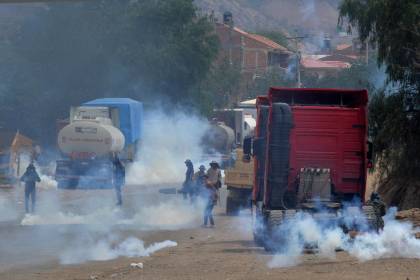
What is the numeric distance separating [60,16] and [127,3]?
5.97m

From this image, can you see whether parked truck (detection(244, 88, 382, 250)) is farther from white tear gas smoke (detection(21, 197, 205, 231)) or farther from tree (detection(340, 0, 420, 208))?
white tear gas smoke (detection(21, 197, 205, 231))

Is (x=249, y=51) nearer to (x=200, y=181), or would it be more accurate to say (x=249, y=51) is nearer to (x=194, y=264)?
(x=200, y=181)

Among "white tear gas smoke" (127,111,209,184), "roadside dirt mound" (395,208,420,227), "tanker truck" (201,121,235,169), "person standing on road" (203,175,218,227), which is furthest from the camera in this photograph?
"tanker truck" (201,121,235,169)

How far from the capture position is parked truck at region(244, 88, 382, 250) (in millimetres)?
17891

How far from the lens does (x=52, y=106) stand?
206 ft

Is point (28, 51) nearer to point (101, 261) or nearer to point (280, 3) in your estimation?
point (101, 261)

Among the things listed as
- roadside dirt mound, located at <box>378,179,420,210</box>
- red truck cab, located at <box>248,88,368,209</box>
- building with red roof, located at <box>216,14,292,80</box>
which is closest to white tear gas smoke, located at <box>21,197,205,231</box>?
roadside dirt mound, located at <box>378,179,420,210</box>

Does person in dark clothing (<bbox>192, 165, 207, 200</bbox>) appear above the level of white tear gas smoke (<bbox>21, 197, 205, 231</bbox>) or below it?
above

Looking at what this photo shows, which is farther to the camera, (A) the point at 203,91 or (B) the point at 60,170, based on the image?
(A) the point at 203,91

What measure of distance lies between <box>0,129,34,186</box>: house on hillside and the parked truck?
69.3 feet

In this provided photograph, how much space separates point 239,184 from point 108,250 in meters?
9.21

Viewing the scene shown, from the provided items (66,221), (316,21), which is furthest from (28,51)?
(316,21)

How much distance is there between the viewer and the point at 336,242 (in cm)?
1703

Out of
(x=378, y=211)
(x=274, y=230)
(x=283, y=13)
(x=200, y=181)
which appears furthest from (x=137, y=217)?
(x=283, y=13)
